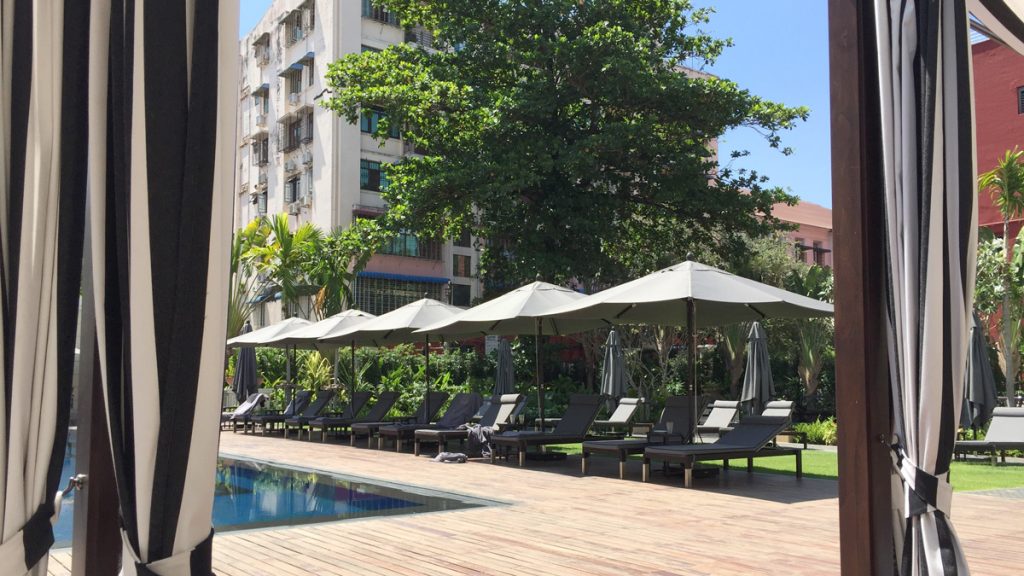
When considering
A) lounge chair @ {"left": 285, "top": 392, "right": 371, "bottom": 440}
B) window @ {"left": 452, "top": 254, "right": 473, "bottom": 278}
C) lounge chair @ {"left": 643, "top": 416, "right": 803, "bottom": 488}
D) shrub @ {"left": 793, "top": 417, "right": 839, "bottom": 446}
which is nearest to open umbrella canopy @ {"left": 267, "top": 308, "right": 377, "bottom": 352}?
lounge chair @ {"left": 285, "top": 392, "right": 371, "bottom": 440}

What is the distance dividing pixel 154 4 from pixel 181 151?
1.43 ft

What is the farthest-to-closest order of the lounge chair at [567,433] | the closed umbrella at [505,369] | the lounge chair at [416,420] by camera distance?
1. the closed umbrella at [505,369]
2. the lounge chair at [416,420]
3. the lounge chair at [567,433]

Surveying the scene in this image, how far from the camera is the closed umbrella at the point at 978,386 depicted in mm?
12461

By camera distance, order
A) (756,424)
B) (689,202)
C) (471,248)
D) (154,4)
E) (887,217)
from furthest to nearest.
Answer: (471,248), (689,202), (756,424), (887,217), (154,4)

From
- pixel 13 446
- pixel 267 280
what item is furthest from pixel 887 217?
pixel 267 280

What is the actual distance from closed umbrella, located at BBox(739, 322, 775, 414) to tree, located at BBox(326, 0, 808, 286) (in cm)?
565

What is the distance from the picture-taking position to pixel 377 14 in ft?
118

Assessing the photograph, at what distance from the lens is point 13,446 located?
2.51 metres

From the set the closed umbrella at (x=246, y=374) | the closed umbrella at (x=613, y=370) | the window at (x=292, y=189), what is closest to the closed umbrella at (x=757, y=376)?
the closed umbrella at (x=613, y=370)

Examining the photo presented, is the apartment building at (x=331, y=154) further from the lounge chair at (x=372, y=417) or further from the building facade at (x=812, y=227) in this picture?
the building facade at (x=812, y=227)

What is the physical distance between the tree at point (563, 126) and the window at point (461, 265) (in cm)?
1403

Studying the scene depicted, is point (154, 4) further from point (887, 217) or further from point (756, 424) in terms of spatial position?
point (756, 424)

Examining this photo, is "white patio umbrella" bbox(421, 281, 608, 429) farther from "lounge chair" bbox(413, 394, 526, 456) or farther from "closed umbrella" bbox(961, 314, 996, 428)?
"closed umbrella" bbox(961, 314, 996, 428)

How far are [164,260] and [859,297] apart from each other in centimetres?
227
